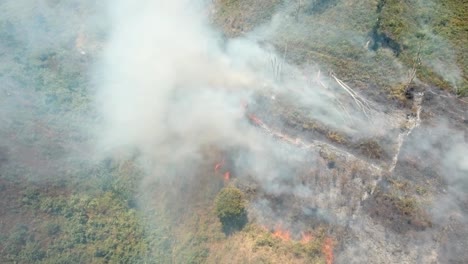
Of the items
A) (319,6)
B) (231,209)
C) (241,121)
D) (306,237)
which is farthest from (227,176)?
(319,6)

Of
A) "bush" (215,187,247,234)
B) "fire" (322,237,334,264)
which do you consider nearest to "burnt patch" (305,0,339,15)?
"bush" (215,187,247,234)

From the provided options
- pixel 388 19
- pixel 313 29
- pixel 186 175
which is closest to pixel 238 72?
pixel 313 29

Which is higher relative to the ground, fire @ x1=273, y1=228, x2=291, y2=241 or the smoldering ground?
the smoldering ground

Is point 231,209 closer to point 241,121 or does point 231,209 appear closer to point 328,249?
point 328,249

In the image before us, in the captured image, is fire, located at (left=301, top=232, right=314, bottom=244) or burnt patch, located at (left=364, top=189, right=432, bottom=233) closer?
burnt patch, located at (left=364, top=189, right=432, bottom=233)

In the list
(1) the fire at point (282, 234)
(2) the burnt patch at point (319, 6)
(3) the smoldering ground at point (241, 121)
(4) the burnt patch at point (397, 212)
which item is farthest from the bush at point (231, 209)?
(2) the burnt patch at point (319, 6)

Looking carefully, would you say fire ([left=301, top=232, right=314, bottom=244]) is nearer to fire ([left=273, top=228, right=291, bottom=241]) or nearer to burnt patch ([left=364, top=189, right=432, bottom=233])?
fire ([left=273, top=228, right=291, bottom=241])
